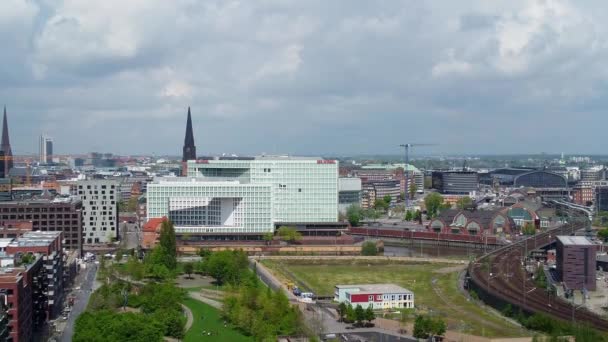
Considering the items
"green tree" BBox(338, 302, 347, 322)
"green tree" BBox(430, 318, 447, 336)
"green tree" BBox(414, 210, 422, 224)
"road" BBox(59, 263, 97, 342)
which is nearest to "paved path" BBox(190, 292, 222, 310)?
"road" BBox(59, 263, 97, 342)

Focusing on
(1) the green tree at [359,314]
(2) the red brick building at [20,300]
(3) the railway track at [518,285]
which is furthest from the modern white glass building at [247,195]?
(2) the red brick building at [20,300]

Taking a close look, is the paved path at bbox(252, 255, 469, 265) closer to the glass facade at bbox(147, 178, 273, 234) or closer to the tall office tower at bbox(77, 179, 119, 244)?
the glass facade at bbox(147, 178, 273, 234)

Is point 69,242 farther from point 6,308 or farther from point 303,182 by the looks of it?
point 6,308

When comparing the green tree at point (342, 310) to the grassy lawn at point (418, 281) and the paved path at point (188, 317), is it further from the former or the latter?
the paved path at point (188, 317)

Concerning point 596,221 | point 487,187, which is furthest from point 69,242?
point 487,187

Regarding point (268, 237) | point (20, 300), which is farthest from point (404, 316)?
point (268, 237)
